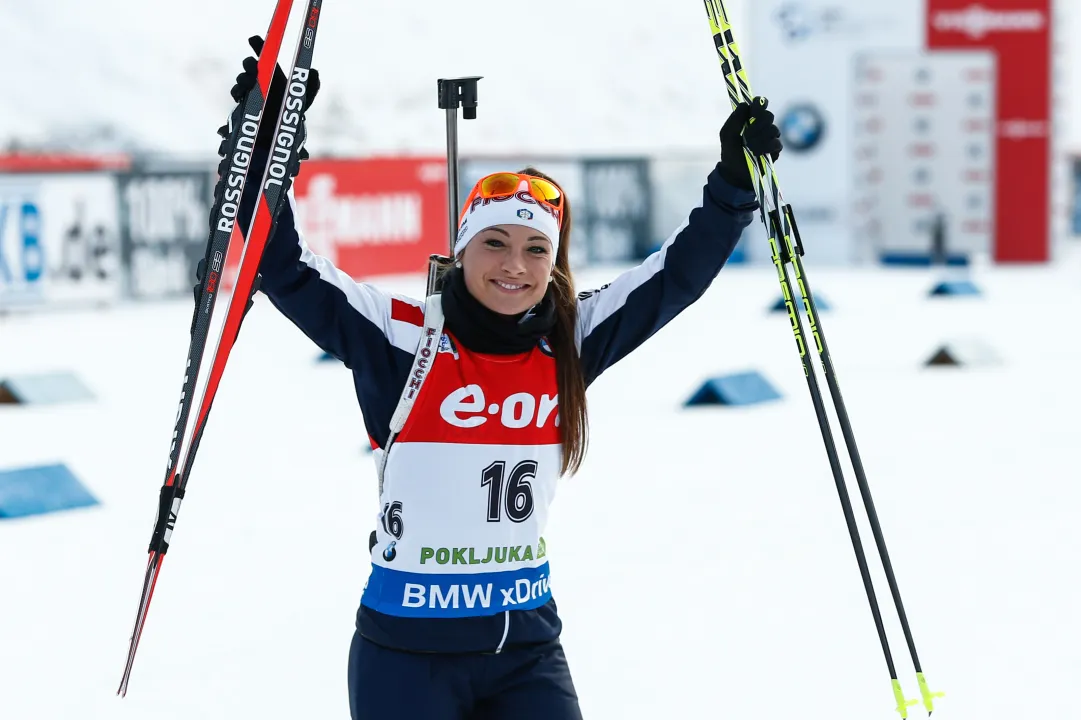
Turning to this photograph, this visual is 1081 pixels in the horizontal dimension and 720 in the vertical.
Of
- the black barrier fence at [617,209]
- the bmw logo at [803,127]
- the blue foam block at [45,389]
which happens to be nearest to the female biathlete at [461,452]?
the blue foam block at [45,389]

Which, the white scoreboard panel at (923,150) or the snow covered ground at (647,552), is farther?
the white scoreboard panel at (923,150)

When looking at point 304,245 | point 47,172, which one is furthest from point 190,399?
point 47,172

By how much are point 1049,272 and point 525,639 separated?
1867 cm

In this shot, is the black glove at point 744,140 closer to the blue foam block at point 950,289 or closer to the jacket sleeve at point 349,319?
the jacket sleeve at point 349,319

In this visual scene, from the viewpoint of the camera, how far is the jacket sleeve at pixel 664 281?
2832 millimetres

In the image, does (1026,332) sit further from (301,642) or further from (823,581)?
(301,642)

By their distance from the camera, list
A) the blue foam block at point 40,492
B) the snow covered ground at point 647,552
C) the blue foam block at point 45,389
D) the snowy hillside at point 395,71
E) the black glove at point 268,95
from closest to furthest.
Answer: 1. the black glove at point 268,95
2. the snow covered ground at point 647,552
3. the blue foam block at point 40,492
4. the blue foam block at point 45,389
5. the snowy hillside at point 395,71

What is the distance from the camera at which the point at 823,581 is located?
16.7 ft

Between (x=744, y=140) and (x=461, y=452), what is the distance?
0.73 m

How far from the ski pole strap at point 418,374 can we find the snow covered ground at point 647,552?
56.0 inches

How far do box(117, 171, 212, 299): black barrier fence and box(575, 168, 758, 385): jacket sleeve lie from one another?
12.7 m

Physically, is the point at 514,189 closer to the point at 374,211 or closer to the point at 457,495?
the point at 457,495

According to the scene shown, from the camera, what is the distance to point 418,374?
261 centimetres

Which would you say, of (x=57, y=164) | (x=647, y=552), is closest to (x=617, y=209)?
(x=57, y=164)
